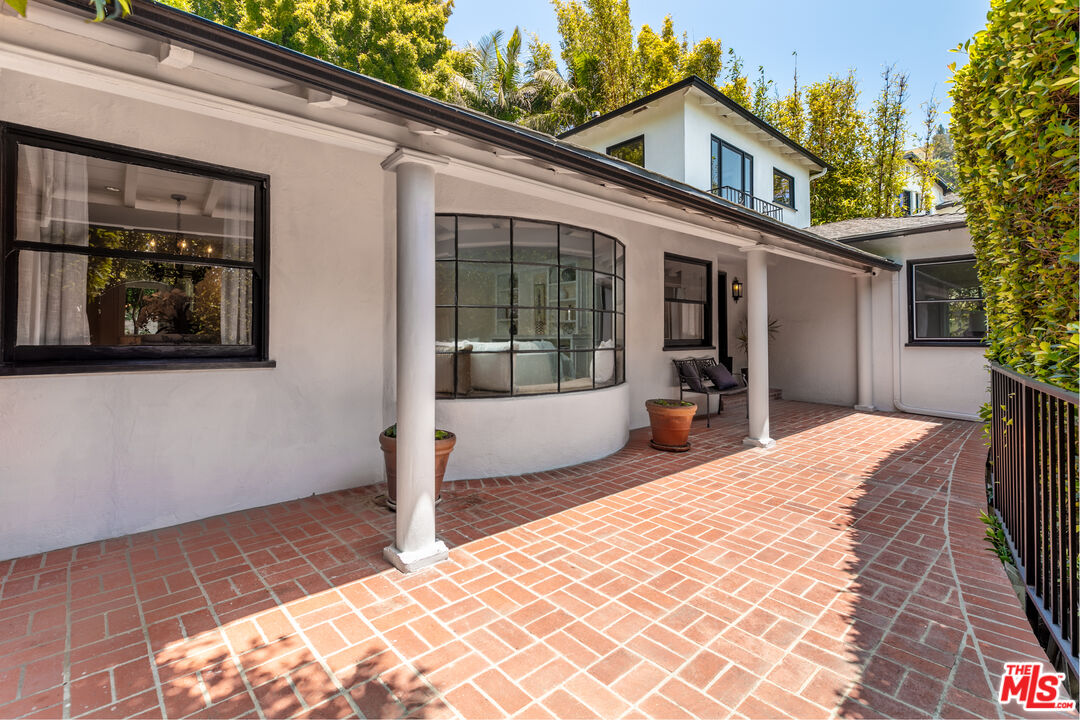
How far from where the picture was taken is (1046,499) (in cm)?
205

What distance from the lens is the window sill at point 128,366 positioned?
291cm

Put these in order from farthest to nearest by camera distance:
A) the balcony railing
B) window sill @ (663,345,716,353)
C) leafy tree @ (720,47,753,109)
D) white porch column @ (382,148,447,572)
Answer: leafy tree @ (720,47,753,109) → the balcony railing → window sill @ (663,345,716,353) → white porch column @ (382,148,447,572)

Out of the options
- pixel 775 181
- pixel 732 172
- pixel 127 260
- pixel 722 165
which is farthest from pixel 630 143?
pixel 127 260

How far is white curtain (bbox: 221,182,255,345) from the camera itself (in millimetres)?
3703

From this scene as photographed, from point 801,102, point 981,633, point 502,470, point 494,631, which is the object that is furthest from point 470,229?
point 801,102

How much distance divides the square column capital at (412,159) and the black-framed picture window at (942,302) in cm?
865

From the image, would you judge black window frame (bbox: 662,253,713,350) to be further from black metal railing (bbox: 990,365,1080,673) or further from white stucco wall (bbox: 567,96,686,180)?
black metal railing (bbox: 990,365,1080,673)

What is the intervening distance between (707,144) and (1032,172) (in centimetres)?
837

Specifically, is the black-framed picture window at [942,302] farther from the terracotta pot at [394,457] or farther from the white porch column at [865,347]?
the terracotta pot at [394,457]

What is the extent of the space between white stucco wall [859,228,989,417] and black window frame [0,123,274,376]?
9352 mm

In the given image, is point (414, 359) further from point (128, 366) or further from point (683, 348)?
point (683, 348)

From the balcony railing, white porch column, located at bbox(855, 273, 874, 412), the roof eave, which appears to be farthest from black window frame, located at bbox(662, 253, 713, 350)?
the roof eave

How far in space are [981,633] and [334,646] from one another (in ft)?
9.87

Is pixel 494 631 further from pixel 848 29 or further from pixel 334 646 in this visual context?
pixel 848 29
